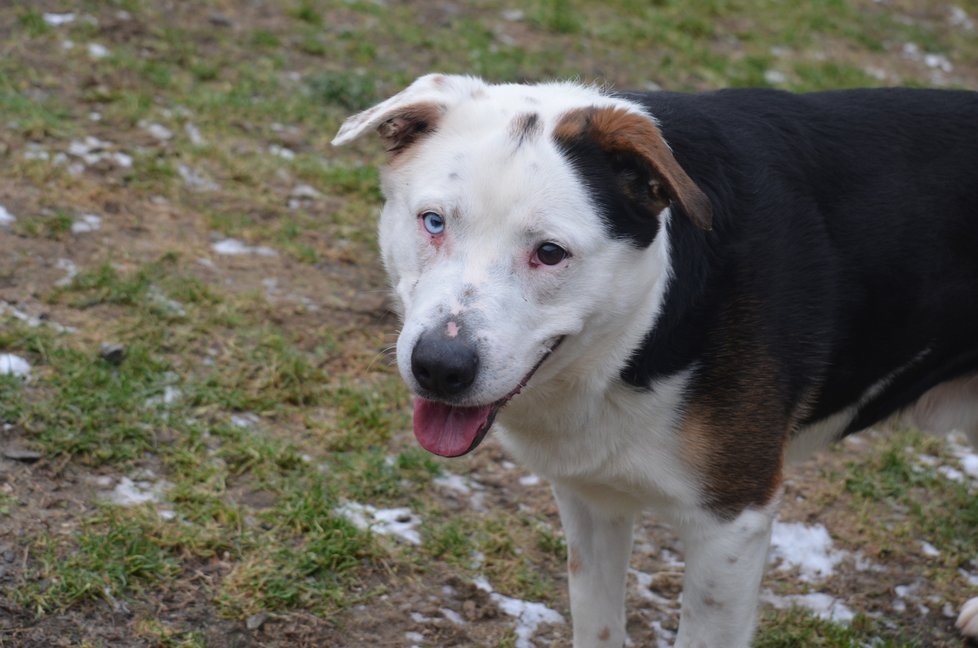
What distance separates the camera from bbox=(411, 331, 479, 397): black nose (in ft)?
8.66

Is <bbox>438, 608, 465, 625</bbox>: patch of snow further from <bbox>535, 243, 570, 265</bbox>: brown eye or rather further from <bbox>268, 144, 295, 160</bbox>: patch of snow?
<bbox>268, 144, 295, 160</bbox>: patch of snow

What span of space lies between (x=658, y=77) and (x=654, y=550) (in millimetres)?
4893

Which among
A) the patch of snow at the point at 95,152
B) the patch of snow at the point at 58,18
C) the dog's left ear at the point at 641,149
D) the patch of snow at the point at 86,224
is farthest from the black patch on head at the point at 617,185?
the patch of snow at the point at 58,18

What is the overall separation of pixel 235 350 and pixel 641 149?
8.62 feet

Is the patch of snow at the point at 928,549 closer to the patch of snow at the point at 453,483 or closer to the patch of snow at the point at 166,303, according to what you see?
the patch of snow at the point at 453,483

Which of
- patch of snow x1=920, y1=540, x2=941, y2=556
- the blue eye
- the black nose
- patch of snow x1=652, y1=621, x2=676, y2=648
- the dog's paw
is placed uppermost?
the blue eye

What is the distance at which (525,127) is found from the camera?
9.41 feet

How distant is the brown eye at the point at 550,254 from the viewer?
2.75 meters

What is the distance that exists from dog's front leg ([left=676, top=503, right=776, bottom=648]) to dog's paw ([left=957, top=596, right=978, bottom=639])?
46.7 inches

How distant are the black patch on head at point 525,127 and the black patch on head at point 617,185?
0.07 metres

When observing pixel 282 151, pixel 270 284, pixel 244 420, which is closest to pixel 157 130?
pixel 282 151

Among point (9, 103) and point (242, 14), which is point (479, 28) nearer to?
point (242, 14)

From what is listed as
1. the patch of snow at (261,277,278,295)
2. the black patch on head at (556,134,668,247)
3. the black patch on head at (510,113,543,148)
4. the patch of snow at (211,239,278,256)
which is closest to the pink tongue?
the black patch on head at (556,134,668,247)

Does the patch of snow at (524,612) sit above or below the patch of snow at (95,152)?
below
